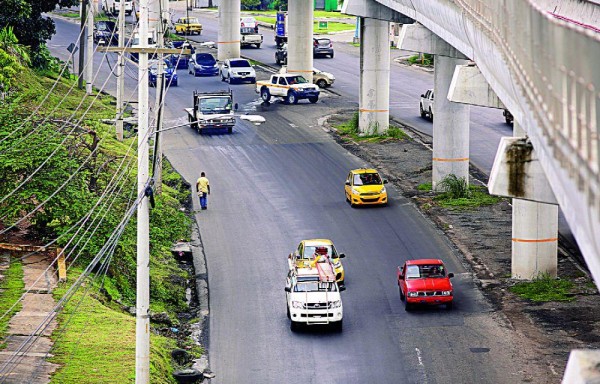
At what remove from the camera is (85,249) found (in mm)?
34781

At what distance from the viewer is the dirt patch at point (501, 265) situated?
106 ft

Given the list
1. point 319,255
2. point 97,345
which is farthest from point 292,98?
point 97,345

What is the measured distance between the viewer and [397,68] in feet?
293

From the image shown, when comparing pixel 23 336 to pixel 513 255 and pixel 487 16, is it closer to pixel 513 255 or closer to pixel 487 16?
pixel 487 16

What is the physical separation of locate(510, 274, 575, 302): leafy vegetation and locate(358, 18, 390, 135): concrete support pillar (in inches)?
966

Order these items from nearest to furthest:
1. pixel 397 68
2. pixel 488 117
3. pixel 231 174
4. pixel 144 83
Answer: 1. pixel 144 83
2. pixel 231 174
3. pixel 488 117
4. pixel 397 68

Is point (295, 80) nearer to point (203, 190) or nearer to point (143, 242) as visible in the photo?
point (203, 190)

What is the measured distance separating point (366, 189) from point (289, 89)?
25.0 m

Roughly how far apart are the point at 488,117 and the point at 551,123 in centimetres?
5599

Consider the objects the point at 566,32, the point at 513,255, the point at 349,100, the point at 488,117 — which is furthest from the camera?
the point at 349,100

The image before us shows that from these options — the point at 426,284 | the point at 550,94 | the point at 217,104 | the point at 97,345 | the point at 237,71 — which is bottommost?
the point at 97,345

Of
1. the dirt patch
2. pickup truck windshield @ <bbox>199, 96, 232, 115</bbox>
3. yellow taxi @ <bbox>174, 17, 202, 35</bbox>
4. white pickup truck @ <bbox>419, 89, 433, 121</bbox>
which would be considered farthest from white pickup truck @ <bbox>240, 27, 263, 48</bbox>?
the dirt patch

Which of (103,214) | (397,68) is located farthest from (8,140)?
(397,68)

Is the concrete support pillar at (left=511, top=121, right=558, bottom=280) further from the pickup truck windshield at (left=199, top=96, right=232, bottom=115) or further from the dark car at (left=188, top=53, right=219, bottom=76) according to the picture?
the dark car at (left=188, top=53, right=219, bottom=76)
